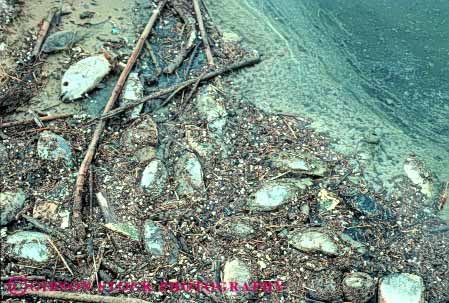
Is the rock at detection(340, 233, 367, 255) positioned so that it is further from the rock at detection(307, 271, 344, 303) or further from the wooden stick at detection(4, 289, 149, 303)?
the wooden stick at detection(4, 289, 149, 303)

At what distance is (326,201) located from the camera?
315 cm

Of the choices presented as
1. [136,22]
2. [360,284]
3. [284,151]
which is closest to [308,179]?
[284,151]

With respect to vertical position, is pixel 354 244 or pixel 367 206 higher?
pixel 367 206

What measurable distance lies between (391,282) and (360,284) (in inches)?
7.2

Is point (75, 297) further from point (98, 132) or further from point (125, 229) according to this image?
point (98, 132)

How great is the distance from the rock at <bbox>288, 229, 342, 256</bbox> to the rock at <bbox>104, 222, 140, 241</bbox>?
852 millimetres

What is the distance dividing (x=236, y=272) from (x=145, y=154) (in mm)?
944

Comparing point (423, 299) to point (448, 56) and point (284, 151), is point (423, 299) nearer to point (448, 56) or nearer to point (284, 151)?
point (284, 151)

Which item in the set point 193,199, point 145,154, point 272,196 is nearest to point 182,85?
point 145,154

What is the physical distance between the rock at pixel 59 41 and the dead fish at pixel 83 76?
0.22 meters

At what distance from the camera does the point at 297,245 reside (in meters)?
2.94

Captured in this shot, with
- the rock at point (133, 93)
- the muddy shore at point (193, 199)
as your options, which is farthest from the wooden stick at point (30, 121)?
the rock at point (133, 93)

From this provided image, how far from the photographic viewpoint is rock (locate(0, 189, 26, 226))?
2895 millimetres

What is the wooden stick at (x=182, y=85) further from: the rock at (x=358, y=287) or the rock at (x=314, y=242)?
the rock at (x=358, y=287)
